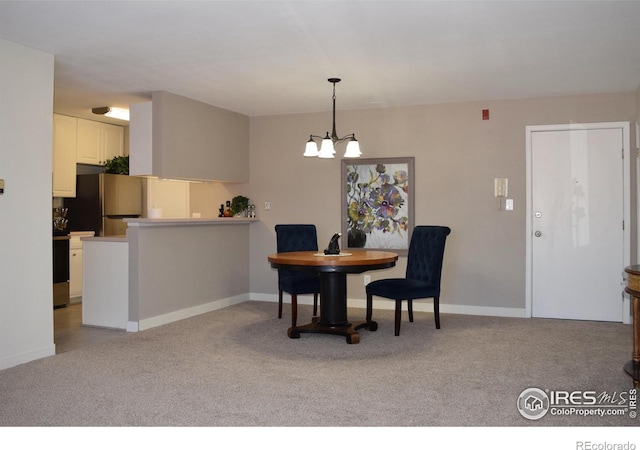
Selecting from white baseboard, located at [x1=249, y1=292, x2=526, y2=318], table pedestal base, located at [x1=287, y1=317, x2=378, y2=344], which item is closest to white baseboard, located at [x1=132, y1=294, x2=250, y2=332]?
white baseboard, located at [x1=249, y1=292, x2=526, y2=318]

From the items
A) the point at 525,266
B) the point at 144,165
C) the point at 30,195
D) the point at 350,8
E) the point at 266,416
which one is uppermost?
the point at 350,8

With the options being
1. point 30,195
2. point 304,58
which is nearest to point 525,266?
point 304,58

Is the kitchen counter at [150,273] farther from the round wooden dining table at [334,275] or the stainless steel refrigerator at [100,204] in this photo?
the stainless steel refrigerator at [100,204]

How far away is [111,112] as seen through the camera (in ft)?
21.6

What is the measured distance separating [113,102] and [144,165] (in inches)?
41.9

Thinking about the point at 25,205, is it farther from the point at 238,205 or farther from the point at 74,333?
the point at 238,205

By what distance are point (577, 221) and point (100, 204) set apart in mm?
5460

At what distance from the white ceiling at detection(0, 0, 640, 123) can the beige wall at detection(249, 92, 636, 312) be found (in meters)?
0.24

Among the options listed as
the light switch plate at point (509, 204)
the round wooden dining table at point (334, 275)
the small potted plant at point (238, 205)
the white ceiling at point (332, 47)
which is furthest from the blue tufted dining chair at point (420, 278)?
A: the small potted plant at point (238, 205)

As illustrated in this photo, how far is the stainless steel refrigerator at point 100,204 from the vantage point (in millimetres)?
6910

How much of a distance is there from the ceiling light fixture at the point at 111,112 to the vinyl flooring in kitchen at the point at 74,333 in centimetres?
233

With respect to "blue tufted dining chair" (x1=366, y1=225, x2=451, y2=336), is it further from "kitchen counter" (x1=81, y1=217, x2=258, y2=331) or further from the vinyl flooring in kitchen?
the vinyl flooring in kitchen
